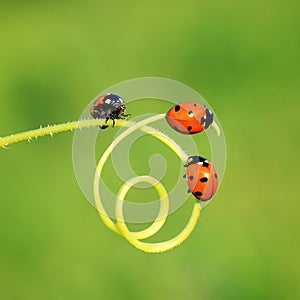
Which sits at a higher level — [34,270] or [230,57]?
[230,57]

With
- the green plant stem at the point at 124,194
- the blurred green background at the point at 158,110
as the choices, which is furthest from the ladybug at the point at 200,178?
the blurred green background at the point at 158,110

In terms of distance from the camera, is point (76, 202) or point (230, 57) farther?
point (230, 57)

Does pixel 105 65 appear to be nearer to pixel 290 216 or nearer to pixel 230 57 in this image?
pixel 230 57

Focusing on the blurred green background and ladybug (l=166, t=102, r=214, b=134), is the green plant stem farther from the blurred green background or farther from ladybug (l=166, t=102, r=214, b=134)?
the blurred green background

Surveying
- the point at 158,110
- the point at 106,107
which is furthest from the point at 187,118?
the point at 158,110

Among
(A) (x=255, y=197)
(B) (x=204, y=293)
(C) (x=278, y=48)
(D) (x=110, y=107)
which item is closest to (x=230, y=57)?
(C) (x=278, y=48)

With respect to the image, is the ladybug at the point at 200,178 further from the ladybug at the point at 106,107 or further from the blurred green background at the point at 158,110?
the blurred green background at the point at 158,110
